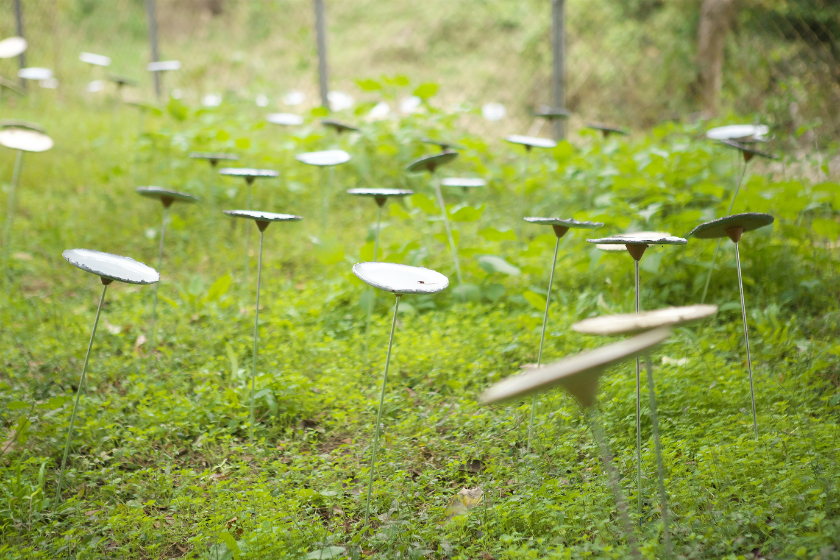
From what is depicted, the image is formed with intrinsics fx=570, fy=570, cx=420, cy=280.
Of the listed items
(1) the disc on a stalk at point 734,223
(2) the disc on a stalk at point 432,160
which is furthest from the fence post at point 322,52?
(1) the disc on a stalk at point 734,223

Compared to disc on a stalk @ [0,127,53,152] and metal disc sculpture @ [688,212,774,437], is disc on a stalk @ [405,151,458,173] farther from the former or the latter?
disc on a stalk @ [0,127,53,152]

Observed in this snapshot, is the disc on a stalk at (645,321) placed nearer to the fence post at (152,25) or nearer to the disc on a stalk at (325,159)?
the disc on a stalk at (325,159)

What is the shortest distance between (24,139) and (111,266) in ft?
6.76

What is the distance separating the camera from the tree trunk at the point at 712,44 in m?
7.43

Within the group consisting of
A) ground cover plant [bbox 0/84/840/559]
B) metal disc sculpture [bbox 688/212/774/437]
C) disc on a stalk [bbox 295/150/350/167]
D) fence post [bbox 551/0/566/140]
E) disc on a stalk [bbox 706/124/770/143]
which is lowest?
ground cover plant [bbox 0/84/840/559]

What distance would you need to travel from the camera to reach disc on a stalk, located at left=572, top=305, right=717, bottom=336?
1.33 m

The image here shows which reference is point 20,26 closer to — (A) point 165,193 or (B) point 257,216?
(A) point 165,193

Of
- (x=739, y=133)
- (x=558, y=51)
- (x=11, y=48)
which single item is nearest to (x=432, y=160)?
(x=739, y=133)

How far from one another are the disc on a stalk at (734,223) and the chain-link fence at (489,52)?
112 inches

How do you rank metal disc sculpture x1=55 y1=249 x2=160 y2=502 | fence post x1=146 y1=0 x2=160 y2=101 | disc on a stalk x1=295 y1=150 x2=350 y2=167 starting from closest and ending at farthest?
metal disc sculpture x1=55 y1=249 x2=160 y2=502, disc on a stalk x1=295 y1=150 x2=350 y2=167, fence post x1=146 y1=0 x2=160 y2=101

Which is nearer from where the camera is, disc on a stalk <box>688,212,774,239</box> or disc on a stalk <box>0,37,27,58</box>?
disc on a stalk <box>688,212,774,239</box>

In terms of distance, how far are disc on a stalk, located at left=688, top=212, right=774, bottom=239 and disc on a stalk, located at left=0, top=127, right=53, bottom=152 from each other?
3385mm

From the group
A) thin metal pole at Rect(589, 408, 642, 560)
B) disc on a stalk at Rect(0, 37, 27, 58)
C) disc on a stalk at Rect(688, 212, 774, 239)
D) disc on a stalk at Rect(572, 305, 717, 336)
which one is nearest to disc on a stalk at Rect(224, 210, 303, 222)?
disc on a stalk at Rect(572, 305, 717, 336)

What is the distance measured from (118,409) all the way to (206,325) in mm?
863
